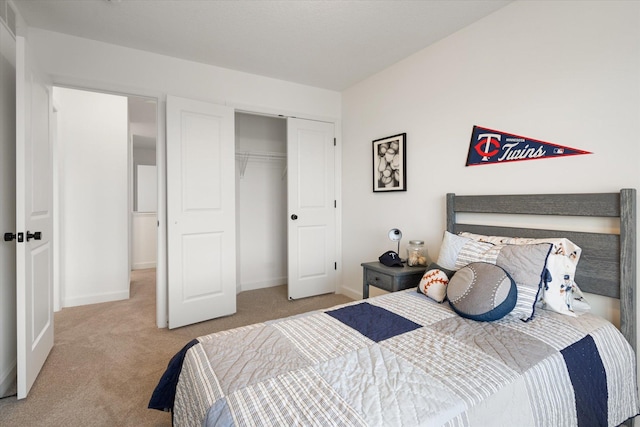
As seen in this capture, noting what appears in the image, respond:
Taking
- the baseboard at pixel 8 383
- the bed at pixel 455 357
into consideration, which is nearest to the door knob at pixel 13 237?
the baseboard at pixel 8 383

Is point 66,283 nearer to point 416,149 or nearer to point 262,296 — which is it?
point 262,296

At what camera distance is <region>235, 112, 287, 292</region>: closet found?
392 cm

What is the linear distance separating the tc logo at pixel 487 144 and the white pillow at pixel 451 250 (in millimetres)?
662

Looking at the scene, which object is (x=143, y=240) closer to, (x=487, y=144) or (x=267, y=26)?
(x=267, y=26)

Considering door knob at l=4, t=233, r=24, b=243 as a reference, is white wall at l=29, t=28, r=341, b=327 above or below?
above

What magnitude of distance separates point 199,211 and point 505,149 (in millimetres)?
2582

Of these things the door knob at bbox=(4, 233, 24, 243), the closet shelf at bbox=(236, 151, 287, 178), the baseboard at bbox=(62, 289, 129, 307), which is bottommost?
the baseboard at bbox=(62, 289, 129, 307)

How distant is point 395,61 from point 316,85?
3.25 feet

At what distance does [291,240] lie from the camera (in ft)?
11.6

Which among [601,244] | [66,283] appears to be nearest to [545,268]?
[601,244]

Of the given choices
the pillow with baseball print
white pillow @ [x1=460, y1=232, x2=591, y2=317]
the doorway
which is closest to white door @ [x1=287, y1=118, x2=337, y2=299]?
the doorway

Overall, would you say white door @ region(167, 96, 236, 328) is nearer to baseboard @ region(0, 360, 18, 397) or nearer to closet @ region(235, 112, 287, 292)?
closet @ region(235, 112, 287, 292)

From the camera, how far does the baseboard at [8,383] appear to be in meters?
1.82

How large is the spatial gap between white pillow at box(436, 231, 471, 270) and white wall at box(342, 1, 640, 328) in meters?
0.48
